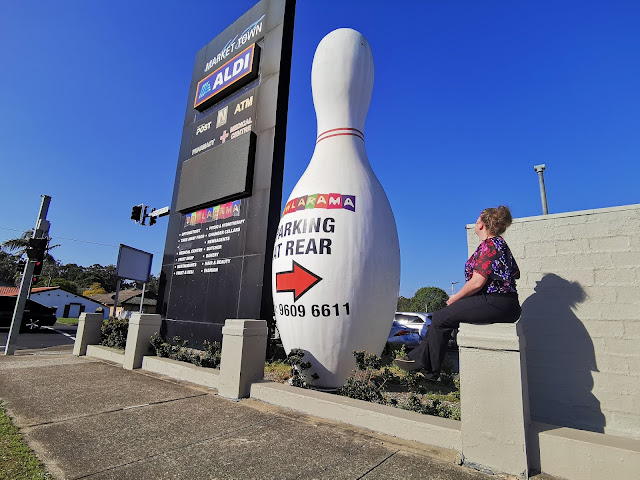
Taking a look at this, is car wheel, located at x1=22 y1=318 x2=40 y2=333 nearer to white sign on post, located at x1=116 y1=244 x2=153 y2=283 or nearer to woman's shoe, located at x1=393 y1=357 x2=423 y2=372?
white sign on post, located at x1=116 y1=244 x2=153 y2=283


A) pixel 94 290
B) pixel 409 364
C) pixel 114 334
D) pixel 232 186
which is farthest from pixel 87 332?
pixel 94 290

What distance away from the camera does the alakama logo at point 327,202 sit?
520cm

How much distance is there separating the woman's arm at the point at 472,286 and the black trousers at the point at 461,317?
42 mm

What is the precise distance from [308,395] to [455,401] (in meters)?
2.13

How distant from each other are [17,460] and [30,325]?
21130mm

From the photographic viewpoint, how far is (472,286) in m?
3.15

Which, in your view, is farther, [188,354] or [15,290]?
[15,290]

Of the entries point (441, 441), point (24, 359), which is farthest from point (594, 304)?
point (24, 359)

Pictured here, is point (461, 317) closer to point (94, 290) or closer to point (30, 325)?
point (30, 325)

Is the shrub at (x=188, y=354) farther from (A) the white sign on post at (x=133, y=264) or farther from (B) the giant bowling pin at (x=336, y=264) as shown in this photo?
(A) the white sign on post at (x=133, y=264)

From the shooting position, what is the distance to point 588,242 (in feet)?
11.6

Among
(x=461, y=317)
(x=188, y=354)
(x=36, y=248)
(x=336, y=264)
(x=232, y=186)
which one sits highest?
(x=232, y=186)

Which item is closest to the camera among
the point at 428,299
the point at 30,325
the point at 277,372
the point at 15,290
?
the point at 277,372

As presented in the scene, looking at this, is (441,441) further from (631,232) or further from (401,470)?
(631,232)
